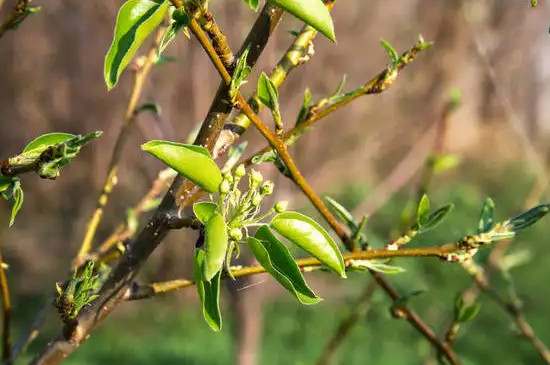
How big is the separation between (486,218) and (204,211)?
26 centimetres

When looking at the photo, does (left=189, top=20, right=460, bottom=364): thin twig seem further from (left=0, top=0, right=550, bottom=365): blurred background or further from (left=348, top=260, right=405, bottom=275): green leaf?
(left=0, top=0, right=550, bottom=365): blurred background

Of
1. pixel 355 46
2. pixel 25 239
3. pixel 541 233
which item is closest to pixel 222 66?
pixel 355 46

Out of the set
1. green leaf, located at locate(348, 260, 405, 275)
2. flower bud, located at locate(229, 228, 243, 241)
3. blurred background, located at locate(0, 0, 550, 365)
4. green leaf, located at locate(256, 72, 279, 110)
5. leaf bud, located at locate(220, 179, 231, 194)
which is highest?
green leaf, located at locate(256, 72, 279, 110)

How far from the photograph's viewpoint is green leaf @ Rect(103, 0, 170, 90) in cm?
36

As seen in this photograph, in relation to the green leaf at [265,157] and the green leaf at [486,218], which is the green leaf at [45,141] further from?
the green leaf at [486,218]

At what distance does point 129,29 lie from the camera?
1.22 feet

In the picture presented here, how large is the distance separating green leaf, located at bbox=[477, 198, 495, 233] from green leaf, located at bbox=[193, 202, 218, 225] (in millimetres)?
243

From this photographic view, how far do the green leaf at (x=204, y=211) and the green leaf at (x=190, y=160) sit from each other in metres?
0.01

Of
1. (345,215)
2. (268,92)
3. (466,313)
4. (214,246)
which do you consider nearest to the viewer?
(214,246)

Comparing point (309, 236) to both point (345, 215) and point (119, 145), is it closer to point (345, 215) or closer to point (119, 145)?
point (345, 215)

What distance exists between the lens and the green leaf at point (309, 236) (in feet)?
1.32

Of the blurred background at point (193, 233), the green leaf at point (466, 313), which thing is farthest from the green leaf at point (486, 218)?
the blurred background at point (193, 233)

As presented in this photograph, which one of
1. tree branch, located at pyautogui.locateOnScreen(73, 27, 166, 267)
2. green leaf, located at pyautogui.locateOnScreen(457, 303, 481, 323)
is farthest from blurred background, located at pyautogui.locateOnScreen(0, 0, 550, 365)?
green leaf, located at pyautogui.locateOnScreen(457, 303, 481, 323)

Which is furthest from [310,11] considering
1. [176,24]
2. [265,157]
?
[265,157]
